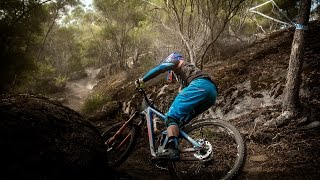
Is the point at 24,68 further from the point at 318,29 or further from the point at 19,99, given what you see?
the point at 318,29

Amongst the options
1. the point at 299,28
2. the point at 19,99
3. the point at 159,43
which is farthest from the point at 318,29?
the point at 159,43

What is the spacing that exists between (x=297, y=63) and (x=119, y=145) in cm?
375

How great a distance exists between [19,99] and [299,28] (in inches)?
200

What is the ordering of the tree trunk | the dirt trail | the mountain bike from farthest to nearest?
the dirt trail < the tree trunk < the mountain bike

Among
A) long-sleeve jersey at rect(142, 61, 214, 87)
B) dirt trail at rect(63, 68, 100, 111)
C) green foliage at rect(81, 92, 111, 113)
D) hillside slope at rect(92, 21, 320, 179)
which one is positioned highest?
dirt trail at rect(63, 68, 100, 111)

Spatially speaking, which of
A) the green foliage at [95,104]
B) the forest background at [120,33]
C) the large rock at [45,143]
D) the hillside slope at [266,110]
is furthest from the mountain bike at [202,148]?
the green foliage at [95,104]

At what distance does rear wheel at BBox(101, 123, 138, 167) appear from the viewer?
15.3 feet

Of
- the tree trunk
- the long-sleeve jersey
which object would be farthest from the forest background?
the long-sleeve jersey

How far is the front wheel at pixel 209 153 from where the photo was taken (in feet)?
12.1

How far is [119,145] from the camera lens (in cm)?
480

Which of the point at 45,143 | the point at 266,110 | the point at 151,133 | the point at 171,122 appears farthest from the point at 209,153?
the point at 266,110

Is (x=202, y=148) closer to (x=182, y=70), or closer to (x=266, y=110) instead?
(x=182, y=70)

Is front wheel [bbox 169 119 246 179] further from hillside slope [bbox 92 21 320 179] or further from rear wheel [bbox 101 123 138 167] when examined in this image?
rear wheel [bbox 101 123 138 167]

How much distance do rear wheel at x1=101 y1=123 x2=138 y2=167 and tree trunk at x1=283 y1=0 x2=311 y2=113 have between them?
3.09 m
